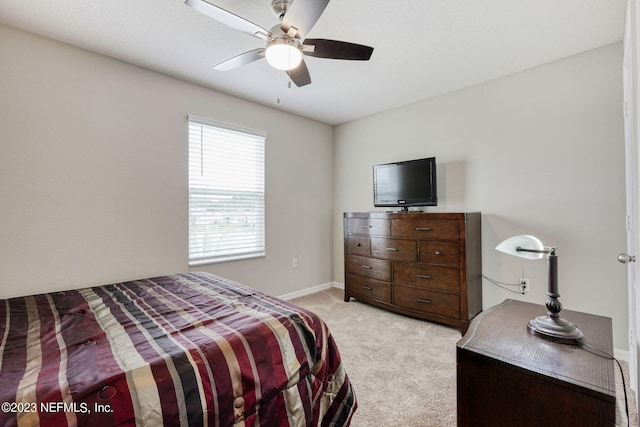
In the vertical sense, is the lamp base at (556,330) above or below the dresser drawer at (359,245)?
below

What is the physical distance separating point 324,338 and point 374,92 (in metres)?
2.67

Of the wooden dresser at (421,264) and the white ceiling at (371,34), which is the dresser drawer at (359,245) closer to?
the wooden dresser at (421,264)

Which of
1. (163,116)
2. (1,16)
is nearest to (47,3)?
(1,16)

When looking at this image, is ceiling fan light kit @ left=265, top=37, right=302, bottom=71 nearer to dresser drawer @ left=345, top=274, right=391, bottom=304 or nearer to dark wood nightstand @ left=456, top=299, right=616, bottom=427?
dark wood nightstand @ left=456, top=299, right=616, bottom=427

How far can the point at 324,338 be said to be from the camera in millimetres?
1484

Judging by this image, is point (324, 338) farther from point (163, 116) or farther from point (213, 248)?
point (163, 116)

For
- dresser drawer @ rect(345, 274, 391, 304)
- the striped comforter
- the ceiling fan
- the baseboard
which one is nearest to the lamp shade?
the striped comforter

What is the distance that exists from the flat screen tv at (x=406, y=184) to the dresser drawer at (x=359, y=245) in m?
0.48

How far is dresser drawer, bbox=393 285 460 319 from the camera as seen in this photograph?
8.91 feet

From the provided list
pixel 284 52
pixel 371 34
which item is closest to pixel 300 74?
pixel 284 52

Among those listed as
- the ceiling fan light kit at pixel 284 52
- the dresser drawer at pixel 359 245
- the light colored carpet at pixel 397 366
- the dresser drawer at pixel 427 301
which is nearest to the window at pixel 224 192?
the dresser drawer at pixel 359 245

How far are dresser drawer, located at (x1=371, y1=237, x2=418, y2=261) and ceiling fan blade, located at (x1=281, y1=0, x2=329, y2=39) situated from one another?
2.19 m

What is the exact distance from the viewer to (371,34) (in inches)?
84.3

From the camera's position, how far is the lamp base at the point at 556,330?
1.11 metres
